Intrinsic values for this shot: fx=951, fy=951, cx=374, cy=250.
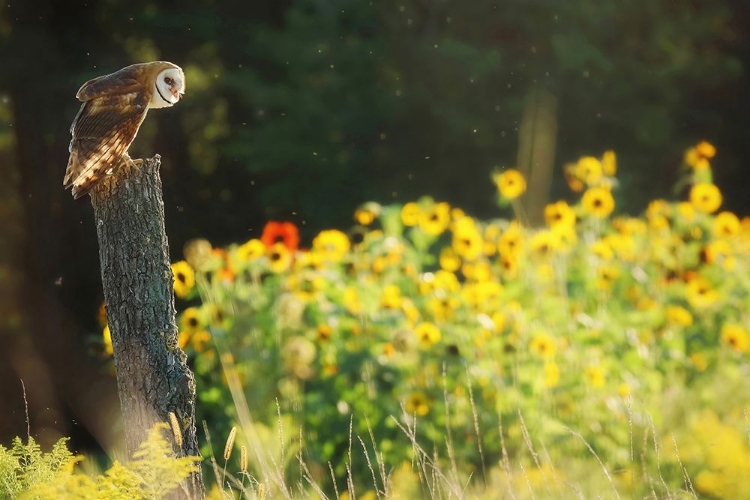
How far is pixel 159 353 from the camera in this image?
2.66 metres

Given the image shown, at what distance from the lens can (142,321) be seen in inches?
105

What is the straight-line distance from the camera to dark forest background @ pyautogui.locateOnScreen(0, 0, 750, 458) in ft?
18.2

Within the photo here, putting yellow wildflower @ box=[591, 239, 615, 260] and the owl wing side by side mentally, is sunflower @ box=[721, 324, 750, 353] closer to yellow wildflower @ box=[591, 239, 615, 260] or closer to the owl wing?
yellow wildflower @ box=[591, 239, 615, 260]

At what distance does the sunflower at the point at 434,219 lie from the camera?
4809mm

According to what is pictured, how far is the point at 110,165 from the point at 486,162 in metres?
5.73

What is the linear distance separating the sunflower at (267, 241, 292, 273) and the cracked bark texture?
1.84m

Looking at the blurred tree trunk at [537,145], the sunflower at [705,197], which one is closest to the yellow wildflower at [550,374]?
the sunflower at [705,197]

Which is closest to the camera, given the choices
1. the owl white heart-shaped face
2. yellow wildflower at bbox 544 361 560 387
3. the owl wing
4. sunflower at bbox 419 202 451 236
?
the owl wing

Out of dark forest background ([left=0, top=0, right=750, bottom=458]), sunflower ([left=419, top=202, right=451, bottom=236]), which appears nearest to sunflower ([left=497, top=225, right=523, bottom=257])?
sunflower ([left=419, top=202, right=451, bottom=236])

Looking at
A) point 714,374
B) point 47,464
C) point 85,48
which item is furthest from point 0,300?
point 714,374

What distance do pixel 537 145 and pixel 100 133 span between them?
239 inches

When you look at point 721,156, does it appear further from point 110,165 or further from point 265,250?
point 110,165

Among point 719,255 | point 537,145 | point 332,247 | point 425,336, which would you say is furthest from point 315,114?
point 425,336

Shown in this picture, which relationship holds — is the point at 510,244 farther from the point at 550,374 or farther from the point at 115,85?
the point at 115,85
